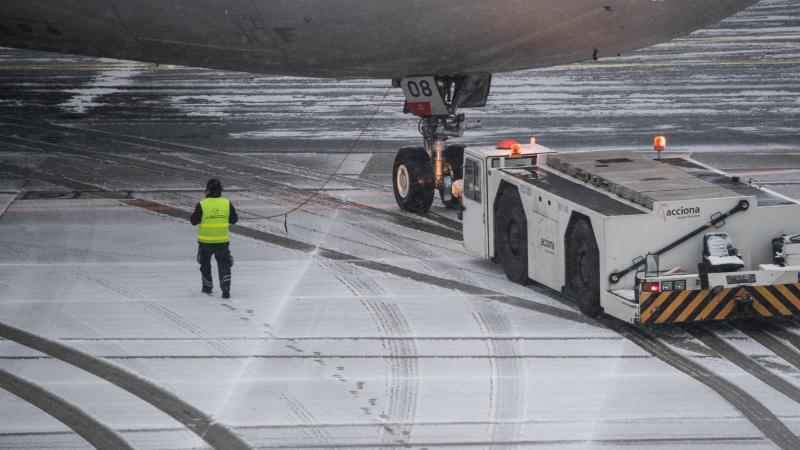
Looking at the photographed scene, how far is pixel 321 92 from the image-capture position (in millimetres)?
36719

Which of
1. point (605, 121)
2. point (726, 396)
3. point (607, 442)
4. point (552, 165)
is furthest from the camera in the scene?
point (605, 121)

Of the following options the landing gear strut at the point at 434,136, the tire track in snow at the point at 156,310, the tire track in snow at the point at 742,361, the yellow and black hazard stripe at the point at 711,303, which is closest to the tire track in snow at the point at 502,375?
the yellow and black hazard stripe at the point at 711,303

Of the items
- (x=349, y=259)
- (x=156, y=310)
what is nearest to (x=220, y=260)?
(x=156, y=310)

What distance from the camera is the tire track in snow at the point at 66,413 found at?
13406mm

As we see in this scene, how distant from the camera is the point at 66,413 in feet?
46.6

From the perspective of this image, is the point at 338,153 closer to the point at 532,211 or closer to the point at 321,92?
the point at 321,92

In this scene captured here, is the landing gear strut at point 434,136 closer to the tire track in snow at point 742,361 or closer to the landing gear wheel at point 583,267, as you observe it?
the landing gear wheel at point 583,267

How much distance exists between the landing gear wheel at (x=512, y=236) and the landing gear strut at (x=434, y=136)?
3.53 m

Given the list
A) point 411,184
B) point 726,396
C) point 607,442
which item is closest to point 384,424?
point 607,442

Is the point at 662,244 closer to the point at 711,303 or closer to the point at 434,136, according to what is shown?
the point at 711,303

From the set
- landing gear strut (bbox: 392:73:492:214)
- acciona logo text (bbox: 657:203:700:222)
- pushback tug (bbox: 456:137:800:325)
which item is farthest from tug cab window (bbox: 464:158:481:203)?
acciona logo text (bbox: 657:203:700:222)

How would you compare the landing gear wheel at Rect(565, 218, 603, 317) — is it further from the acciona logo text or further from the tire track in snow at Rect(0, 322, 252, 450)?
the tire track in snow at Rect(0, 322, 252, 450)

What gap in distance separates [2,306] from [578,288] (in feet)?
24.5

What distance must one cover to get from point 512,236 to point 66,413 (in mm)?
7146
